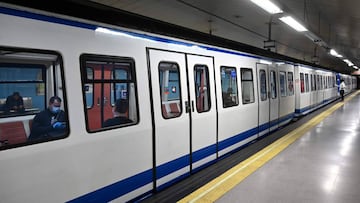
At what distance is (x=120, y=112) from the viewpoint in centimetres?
344

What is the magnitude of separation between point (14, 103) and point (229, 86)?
13.7ft

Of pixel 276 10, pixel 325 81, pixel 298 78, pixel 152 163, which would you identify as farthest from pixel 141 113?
pixel 325 81

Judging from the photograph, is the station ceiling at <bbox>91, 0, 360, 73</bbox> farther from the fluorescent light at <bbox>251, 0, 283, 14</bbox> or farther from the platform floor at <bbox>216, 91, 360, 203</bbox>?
the platform floor at <bbox>216, 91, 360, 203</bbox>

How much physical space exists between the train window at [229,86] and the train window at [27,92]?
347 centimetres

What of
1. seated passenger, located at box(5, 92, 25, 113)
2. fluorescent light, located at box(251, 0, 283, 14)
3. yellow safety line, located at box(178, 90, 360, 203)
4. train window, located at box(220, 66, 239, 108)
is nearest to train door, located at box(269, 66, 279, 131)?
yellow safety line, located at box(178, 90, 360, 203)

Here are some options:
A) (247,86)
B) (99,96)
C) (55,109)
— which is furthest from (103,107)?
(247,86)

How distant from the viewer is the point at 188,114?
445 cm

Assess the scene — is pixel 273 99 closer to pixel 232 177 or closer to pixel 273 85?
pixel 273 85

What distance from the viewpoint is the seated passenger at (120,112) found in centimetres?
333

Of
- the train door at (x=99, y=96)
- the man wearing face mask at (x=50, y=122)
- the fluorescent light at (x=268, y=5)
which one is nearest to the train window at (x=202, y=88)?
the fluorescent light at (x=268, y=5)

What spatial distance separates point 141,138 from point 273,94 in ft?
19.6

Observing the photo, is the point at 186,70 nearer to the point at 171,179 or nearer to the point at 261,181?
the point at 171,179

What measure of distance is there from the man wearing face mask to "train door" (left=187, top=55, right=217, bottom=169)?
2.20 metres

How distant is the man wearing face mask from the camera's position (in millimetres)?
2562
